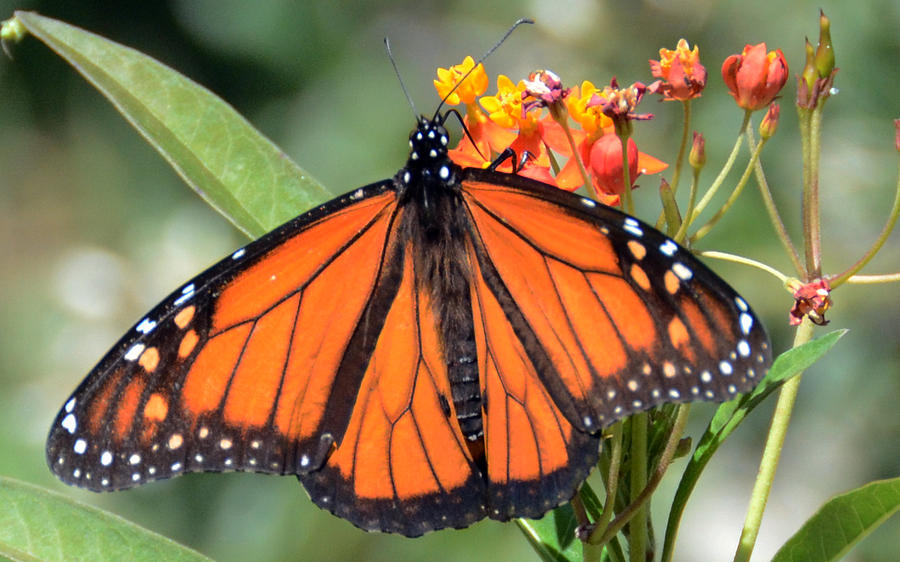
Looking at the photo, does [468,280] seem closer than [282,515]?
Yes

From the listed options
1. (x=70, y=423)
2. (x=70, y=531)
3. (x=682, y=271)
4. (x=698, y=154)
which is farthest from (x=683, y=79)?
(x=70, y=531)

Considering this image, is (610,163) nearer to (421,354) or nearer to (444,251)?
(444,251)

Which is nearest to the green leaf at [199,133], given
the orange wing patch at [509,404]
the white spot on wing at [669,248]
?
the orange wing patch at [509,404]

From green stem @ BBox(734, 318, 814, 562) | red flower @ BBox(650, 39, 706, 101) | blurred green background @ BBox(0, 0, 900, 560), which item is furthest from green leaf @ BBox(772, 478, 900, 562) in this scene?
blurred green background @ BBox(0, 0, 900, 560)

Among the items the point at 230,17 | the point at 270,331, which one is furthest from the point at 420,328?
the point at 230,17

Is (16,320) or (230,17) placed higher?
(230,17)

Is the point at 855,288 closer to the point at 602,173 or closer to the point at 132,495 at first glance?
the point at 602,173
